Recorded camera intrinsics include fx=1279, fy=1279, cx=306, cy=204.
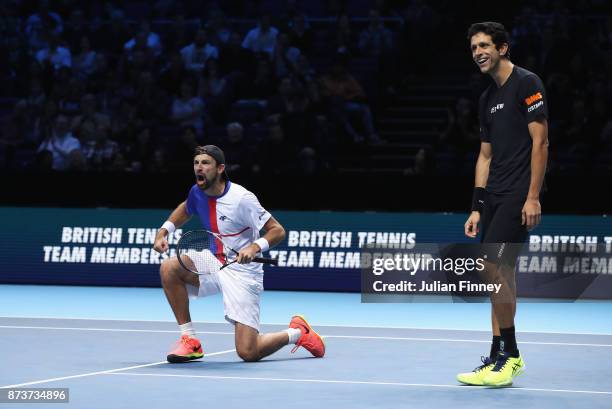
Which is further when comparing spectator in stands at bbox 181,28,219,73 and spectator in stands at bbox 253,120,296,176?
spectator in stands at bbox 181,28,219,73

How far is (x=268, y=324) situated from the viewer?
11.8m

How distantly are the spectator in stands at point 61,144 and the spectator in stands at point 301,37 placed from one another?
11.5 feet

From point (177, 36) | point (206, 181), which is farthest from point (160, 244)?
point (177, 36)

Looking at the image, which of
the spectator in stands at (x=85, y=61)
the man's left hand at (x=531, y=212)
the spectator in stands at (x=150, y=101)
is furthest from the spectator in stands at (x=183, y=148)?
the man's left hand at (x=531, y=212)

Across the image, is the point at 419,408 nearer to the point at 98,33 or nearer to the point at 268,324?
the point at 268,324

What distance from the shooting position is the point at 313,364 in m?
8.75

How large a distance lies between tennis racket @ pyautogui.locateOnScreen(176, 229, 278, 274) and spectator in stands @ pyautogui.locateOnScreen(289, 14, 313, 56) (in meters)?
10.2

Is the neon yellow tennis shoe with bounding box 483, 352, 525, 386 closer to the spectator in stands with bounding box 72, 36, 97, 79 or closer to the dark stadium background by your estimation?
the dark stadium background

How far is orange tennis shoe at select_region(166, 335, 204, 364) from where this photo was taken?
864 cm

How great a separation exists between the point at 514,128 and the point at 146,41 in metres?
12.7

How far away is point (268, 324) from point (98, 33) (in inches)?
396

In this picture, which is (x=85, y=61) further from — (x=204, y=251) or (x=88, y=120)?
(x=204, y=251)

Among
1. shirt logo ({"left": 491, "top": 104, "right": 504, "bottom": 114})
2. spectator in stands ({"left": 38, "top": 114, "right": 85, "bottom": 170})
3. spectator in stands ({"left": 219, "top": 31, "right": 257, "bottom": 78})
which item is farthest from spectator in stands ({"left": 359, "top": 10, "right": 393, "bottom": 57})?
shirt logo ({"left": 491, "top": 104, "right": 504, "bottom": 114})

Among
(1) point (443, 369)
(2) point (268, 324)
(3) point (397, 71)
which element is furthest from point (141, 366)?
(3) point (397, 71)
